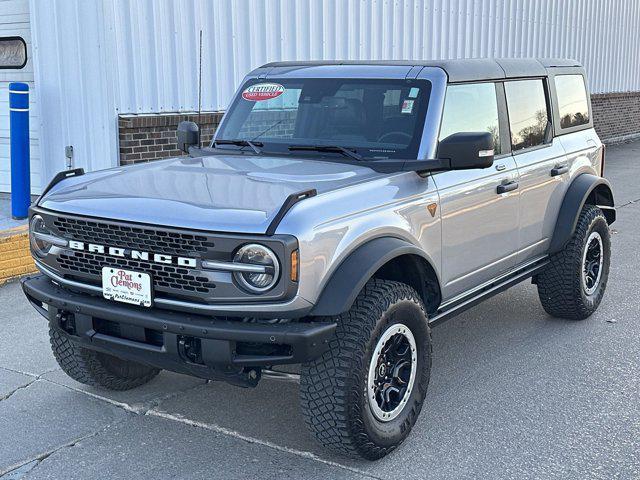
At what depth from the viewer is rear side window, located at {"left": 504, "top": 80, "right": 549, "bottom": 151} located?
529 centimetres

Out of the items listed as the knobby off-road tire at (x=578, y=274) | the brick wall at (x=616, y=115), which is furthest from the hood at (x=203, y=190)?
the brick wall at (x=616, y=115)

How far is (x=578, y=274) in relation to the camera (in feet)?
19.0

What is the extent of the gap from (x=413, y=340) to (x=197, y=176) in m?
1.36

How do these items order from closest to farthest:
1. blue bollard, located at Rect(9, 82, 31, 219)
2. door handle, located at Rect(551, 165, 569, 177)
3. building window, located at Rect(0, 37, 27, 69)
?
door handle, located at Rect(551, 165, 569, 177), blue bollard, located at Rect(9, 82, 31, 219), building window, located at Rect(0, 37, 27, 69)

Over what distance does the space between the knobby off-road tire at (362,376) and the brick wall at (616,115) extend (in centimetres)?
1581

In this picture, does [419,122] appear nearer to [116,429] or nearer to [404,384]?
[404,384]

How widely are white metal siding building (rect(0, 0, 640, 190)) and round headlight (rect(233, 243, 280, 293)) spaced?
5372mm

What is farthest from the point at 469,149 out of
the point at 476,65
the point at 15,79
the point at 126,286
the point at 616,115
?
the point at 616,115

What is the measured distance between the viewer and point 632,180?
13.8 metres

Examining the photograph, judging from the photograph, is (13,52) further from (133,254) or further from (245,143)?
(133,254)

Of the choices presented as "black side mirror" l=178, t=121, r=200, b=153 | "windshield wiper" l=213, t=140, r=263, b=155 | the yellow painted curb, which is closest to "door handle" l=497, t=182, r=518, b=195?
"windshield wiper" l=213, t=140, r=263, b=155

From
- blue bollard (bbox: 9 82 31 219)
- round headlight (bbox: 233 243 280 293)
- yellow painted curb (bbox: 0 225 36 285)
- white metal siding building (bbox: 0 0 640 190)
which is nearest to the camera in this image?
round headlight (bbox: 233 243 280 293)

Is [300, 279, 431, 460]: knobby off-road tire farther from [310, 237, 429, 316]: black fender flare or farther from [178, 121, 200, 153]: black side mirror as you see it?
[178, 121, 200, 153]: black side mirror

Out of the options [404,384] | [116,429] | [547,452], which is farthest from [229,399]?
[547,452]
